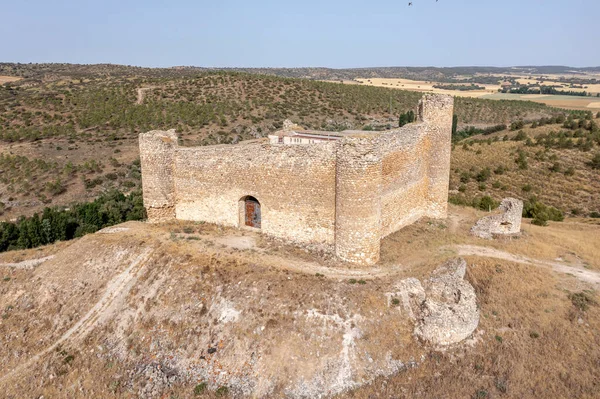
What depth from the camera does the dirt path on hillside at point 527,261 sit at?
14375mm

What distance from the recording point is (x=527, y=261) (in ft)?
49.7

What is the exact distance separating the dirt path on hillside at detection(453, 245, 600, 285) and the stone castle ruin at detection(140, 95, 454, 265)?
2569 mm

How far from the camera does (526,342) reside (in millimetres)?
11500

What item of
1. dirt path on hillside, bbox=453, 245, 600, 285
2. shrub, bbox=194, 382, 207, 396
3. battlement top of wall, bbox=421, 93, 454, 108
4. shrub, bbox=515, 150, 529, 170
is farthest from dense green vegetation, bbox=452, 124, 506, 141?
shrub, bbox=194, 382, 207, 396

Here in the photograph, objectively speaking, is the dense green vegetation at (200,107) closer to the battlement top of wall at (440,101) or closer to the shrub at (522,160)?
the shrub at (522,160)

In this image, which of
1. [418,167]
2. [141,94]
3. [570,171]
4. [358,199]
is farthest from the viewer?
[141,94]

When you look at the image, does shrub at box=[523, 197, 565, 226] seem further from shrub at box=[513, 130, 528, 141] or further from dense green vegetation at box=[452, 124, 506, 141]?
dense green vegetation at box=[452, 124, 506, 141]

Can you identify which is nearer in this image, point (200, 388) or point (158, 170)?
point (200, 388)

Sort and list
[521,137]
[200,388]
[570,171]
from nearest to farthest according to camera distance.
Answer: [200,388]
[570,171]
[521,137]

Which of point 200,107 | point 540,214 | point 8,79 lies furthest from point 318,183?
point 8,79

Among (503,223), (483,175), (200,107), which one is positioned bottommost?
(483,175)

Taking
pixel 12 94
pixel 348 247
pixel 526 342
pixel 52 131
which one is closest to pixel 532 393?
pixel 526 342

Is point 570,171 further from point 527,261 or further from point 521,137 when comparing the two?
point 527,261

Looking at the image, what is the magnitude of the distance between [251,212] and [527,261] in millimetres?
9729
